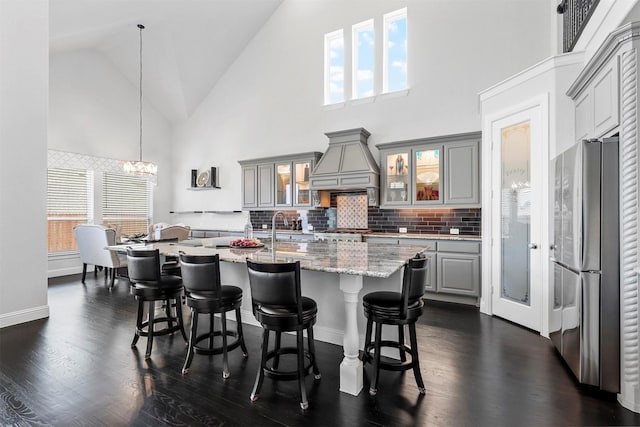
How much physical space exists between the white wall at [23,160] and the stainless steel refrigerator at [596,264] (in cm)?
527

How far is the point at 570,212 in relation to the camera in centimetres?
237

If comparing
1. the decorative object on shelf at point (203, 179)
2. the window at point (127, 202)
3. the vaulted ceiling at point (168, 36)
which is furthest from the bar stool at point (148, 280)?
the window at point (127, 202)

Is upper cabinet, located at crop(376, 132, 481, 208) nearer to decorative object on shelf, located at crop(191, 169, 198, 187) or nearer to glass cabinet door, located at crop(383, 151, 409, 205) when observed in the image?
glass cabinet door, located at crop(383, 151, 409, 205)

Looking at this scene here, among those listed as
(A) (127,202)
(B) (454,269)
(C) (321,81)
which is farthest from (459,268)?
(A) (127,202)

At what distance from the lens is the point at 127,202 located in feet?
23.5

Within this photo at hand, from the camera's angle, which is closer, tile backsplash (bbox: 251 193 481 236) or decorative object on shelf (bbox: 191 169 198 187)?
tile backsplash (bbox: 251 193 481 236)

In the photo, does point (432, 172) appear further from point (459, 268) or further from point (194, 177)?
point (194, 177)

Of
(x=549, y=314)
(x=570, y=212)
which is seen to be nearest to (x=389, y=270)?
(x=570, y=212)

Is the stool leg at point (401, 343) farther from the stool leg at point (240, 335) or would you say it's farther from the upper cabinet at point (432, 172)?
the upper cabinet at point (432, 172)

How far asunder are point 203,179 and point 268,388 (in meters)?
6.12

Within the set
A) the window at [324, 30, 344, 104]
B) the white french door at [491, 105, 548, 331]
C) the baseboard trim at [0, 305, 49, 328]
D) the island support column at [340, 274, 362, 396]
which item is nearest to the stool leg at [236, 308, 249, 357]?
the island support column at [340, 274, 362, 396]

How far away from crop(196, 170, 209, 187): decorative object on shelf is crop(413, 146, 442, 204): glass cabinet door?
4.83 m

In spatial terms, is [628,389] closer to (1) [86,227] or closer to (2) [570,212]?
(2) [570,212]

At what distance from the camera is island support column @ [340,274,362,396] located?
2.09 m
